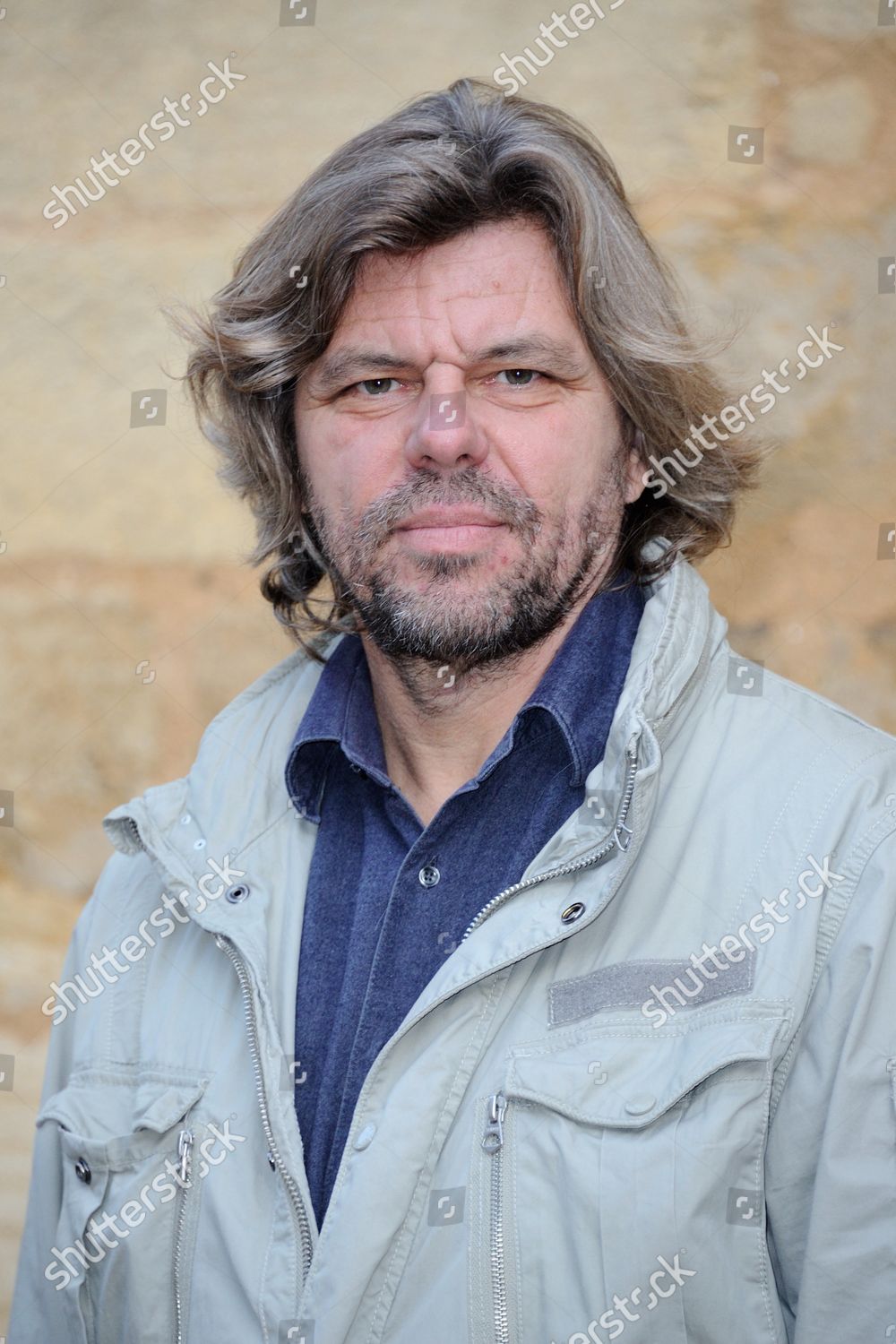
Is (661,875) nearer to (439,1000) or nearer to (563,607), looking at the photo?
(439,1000)

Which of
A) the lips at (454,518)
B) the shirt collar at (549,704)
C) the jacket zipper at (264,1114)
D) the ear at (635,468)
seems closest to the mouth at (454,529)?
the lips at (454,518)

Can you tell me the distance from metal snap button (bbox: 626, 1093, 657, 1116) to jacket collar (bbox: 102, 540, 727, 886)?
220 mm

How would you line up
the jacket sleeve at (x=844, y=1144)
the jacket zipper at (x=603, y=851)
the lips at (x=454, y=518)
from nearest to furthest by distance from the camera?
the jacket sleeve at (x=844, y=1144) < the jacket zipper at (x=603, y=851) < the lips at (x=454, y=518)

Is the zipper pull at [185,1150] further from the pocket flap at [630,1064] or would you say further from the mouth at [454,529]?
the mouth at [454,529]

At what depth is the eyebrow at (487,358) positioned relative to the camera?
5.29ft

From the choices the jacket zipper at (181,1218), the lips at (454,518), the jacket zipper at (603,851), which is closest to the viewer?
the jacket zipper at (603,851)

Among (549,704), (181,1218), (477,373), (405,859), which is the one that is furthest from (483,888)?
(477,373)

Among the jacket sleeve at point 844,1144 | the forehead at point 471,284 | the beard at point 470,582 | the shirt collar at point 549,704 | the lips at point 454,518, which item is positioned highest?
the forehead at point 471,284

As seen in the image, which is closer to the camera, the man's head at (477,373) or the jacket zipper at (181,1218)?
the jacket zipper at (181,1218)

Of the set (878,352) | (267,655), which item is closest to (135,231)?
(267,655)

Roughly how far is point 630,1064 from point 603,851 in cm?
18

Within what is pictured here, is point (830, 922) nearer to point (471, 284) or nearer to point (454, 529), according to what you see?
point (454, 529)

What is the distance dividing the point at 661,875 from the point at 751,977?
130 mm

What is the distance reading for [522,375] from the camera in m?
1.64
